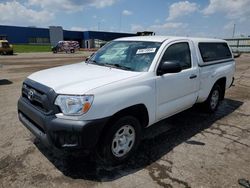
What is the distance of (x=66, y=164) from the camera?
3.50 m

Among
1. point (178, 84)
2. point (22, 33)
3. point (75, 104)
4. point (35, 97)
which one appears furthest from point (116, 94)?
point (22, 33)

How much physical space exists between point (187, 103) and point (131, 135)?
5.25ft

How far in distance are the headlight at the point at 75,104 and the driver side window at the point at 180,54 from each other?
166 cm

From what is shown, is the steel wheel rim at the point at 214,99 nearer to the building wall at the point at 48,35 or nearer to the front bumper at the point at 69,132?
the front bumper at the point at 69,132

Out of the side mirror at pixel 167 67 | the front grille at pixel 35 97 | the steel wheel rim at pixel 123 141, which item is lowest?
the steel wheel rim at pixel 123 141

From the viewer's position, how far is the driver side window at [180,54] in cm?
412

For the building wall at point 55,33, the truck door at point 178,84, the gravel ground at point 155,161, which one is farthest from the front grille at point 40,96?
the building wall at point 55,33

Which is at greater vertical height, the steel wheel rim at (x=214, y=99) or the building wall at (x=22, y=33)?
the building wall at (x=22, y=33)

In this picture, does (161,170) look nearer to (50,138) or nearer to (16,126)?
(50,138)

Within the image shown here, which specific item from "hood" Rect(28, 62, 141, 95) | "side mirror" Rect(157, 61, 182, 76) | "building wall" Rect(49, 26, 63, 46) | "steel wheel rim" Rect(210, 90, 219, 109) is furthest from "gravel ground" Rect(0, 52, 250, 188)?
"building wall" Rect(49, 26, 63, 46)

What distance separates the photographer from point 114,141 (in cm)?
335

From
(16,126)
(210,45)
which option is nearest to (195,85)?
(210,45)

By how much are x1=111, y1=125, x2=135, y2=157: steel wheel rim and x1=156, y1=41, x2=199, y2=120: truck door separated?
2.00 ft

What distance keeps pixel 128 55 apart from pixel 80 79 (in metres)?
1.21
